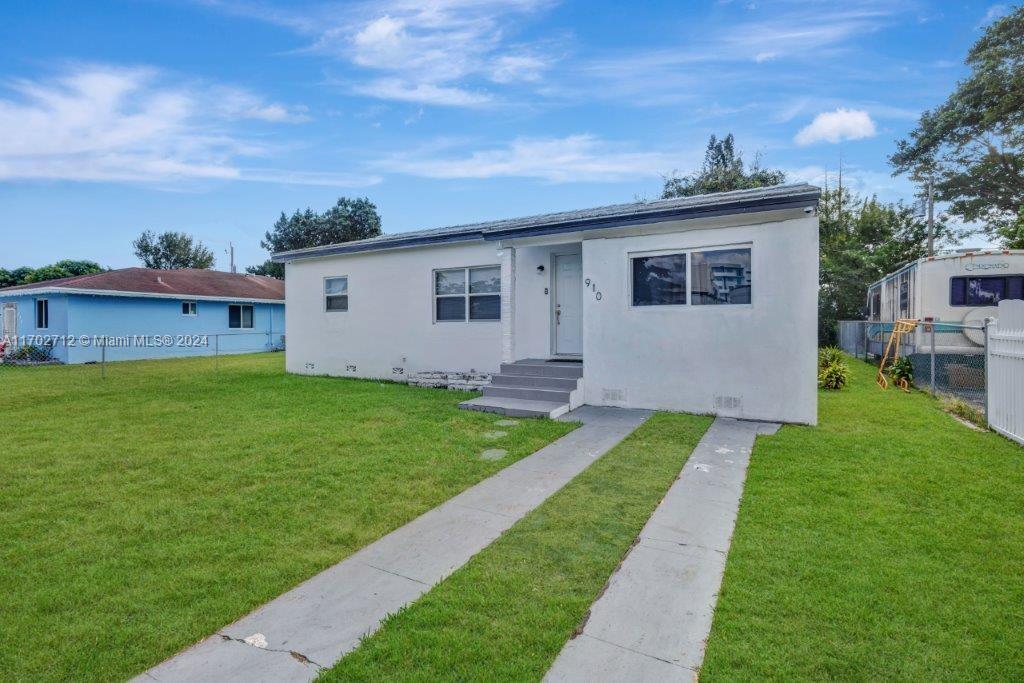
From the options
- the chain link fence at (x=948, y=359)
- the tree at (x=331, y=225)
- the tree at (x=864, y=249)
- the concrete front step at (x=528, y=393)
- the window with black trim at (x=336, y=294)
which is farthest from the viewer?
the tree at (x=331, y=225)

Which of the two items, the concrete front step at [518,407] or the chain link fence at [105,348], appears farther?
the chain link fence at [105,348]

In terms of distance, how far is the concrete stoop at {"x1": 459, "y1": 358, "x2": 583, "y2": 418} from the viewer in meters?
8.00

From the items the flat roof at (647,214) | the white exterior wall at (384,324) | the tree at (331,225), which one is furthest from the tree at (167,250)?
the flat roof at (647,214)

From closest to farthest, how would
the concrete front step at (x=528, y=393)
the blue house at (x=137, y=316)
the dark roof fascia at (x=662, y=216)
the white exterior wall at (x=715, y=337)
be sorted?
the dark roof fascia at (x=662, y=216)
the white exterior wall at (x=715, y=337)
the concrete front step at (x=528, y=393)
the blue house at (x=137, y=316)

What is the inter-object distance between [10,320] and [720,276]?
27.2 meters

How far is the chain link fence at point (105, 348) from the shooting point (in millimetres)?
18188

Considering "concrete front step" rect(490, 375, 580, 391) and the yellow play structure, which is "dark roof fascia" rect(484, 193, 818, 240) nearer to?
"concrete front step" rect(490, 375, 580, 391)

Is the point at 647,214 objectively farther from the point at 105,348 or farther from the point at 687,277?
the point at 105,348

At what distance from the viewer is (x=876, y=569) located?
9.93 ft

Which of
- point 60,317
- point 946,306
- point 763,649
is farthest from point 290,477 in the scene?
point 60,317

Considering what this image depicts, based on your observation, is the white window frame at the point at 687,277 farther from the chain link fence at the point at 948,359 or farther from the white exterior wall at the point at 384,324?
the chain link fence at the point at 948,359

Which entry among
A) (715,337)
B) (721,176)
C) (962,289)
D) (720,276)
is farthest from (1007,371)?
(721,176)

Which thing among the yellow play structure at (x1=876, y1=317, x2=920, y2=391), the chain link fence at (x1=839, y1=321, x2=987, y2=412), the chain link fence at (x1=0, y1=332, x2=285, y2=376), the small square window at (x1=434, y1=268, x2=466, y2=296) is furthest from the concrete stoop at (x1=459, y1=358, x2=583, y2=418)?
the chain link fence at (x1=0, y1=332, x2=285, y2=376)

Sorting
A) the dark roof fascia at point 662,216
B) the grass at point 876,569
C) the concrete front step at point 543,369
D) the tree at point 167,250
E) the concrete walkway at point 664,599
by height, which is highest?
the tree at point 167,250
